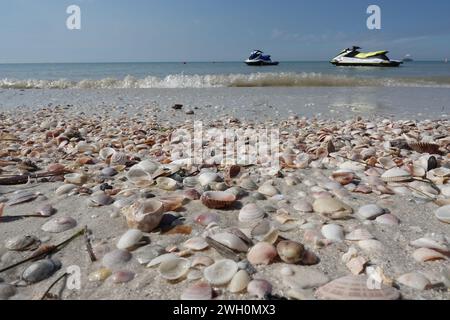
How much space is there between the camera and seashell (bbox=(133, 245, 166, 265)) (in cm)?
132

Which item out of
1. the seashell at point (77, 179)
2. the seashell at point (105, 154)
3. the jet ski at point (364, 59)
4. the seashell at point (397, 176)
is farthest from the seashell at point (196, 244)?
the jet ski at point (364, 59)

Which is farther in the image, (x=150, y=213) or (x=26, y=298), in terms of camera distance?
(x=150, y=213)

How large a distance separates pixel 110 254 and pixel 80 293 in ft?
0.71

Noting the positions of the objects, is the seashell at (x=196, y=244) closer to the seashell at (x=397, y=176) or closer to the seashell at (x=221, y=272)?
the seashell at (x=221, y=272)

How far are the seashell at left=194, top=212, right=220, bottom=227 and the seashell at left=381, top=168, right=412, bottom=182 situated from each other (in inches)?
46.6

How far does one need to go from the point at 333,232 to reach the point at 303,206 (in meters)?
0.31

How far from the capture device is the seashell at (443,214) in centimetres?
160

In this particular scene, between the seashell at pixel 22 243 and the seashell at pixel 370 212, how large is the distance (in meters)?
1.52

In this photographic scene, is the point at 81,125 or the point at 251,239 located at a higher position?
the point at 81,125

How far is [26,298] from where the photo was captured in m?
1.13
